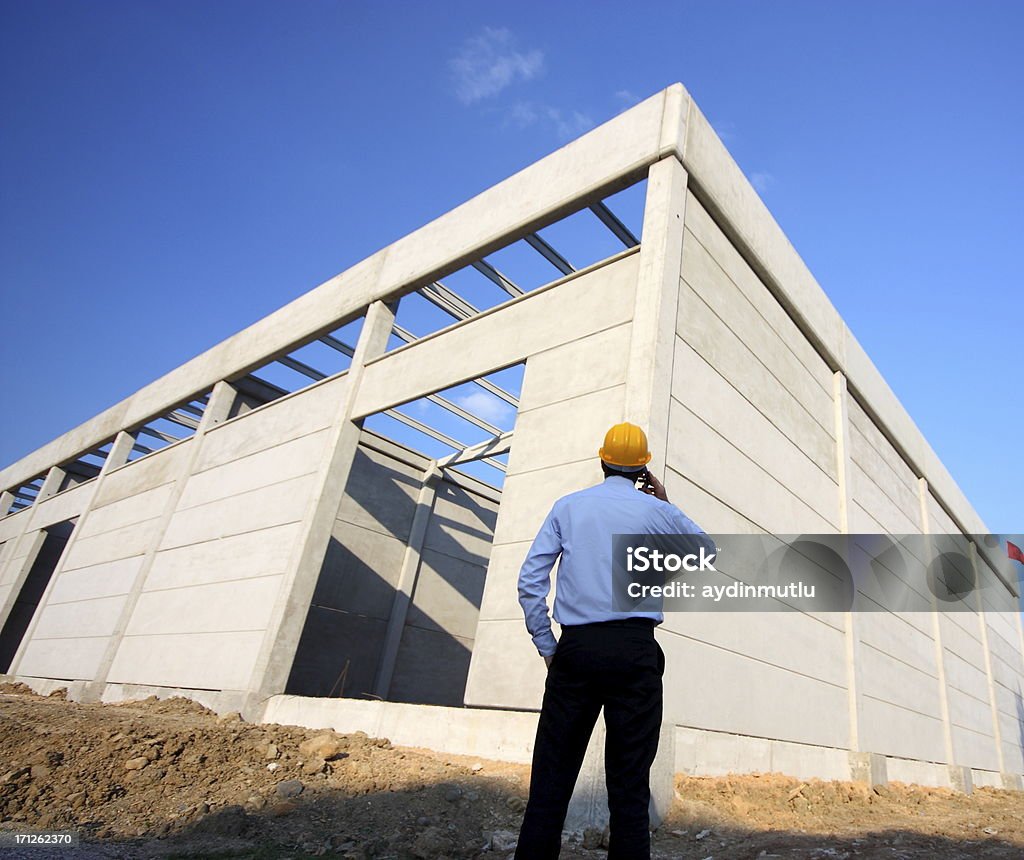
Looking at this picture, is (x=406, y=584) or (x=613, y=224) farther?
(x=406, y=584)

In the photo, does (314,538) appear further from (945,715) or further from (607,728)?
(945,715)

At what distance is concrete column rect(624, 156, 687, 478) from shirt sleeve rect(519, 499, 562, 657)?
400 centimetres

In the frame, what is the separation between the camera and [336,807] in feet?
16.7

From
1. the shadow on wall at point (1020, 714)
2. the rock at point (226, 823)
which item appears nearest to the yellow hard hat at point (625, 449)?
the rock at point (226, 823)

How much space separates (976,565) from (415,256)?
62.1 ft

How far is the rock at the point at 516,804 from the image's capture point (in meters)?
5.09

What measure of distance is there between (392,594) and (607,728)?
566 inches

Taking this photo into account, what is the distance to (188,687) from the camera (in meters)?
11.1

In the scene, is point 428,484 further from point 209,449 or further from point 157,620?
point 157,620

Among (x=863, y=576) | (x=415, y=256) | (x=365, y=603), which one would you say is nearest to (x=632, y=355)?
(x=415, y=256)

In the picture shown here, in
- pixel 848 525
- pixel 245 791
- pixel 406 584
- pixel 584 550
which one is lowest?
pixel 245 791

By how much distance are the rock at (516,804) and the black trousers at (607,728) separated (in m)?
2.82

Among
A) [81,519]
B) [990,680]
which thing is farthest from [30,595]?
[990,680]

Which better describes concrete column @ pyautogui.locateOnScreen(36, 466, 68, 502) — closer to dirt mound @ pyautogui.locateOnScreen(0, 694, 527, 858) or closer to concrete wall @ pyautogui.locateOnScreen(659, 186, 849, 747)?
dirt mound @ pyautogui.locateOnScreen(0, 694, 527, 858)
